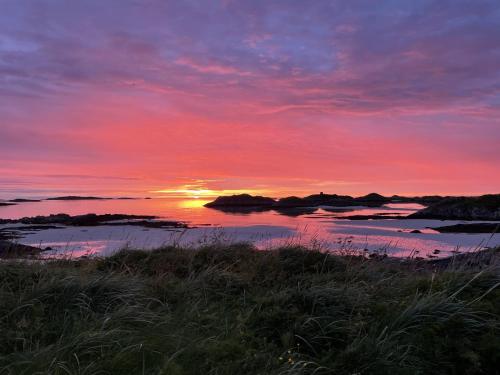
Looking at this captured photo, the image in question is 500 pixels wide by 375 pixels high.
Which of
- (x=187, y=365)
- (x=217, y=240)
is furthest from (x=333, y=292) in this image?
(x=217, y=240)

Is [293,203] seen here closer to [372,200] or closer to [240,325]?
[372,200]

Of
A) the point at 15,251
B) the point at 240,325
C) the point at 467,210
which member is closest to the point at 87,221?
the point at 15,251

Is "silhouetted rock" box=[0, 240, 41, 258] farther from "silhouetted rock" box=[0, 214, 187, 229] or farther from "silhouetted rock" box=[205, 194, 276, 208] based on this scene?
"silhouetted rock" box=[205, 194, 276, 208]

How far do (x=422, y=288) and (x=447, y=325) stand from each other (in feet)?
6.34

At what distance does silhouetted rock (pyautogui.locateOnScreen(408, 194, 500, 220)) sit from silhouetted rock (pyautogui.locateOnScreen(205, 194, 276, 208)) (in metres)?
32.5

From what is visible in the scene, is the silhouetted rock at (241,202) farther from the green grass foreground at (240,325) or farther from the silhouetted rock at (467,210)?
the green grass foreground at (240,325)

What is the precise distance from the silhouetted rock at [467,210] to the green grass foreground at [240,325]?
41.7m

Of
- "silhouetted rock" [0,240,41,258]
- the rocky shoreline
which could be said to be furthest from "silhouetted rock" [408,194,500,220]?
"silhouetted rock" [0,240,41,258]

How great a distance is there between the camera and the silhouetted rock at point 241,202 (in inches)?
2955

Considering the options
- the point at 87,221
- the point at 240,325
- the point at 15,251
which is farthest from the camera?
the point at 87,221

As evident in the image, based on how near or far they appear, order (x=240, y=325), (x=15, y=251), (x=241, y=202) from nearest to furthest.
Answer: (x=240, y=325) < (x=15, y=251) < (x=241, y=202)

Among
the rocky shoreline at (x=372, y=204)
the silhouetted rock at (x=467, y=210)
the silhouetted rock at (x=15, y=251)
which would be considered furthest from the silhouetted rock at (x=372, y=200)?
the silhouetted rock at (x=15, y=251)

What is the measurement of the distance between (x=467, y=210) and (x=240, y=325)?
48571 mm

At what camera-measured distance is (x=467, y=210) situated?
4791 cm
